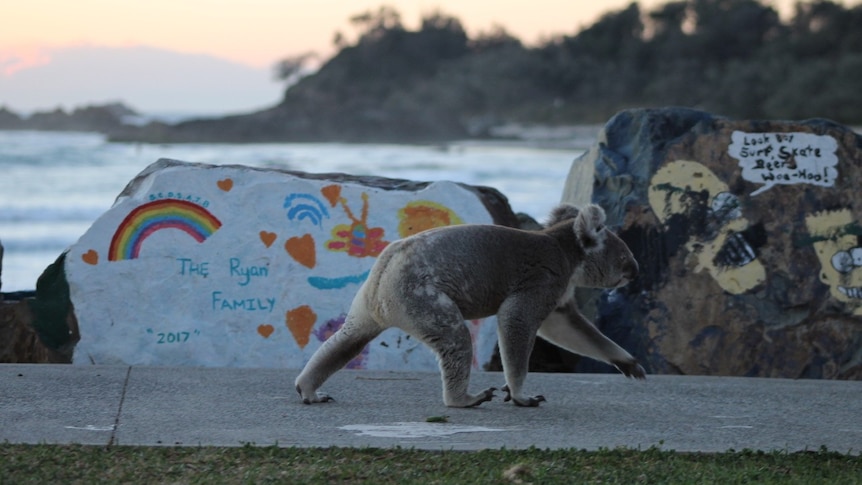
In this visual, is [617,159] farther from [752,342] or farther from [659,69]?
[659,69]

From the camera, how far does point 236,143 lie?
3179 inches

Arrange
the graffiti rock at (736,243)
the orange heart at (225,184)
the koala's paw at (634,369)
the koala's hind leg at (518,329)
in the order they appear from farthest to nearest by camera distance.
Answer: the orange heart at (225,184), the graffiti rock at (736,243), the koala's paw at (634,369), the koala's hind leg at (518,329)

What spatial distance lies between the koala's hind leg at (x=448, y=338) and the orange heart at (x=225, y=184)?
285cm

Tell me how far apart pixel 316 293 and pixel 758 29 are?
256 feet

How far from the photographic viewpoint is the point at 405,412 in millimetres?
6074

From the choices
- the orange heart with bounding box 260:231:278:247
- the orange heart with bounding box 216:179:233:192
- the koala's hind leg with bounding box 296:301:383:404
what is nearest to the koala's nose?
the koala's hind leg with bounding box 296:301:383:404

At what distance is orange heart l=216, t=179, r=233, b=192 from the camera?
8414 millimetres

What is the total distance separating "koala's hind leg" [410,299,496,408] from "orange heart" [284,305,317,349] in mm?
2307

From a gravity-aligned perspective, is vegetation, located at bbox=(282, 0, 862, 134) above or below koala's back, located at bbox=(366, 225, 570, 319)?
above

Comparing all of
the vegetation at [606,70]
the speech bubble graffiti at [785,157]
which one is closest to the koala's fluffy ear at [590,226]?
the speech bubble graffiti at [785,157]

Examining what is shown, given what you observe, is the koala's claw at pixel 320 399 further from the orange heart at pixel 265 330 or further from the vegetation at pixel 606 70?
the vegetation at pixel 606 70

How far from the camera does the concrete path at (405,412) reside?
5426 mm

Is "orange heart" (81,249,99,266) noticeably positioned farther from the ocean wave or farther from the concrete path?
the ocean wave

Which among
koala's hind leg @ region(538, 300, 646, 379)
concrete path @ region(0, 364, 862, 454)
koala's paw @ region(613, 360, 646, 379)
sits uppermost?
koala's hind leg @ region(538, 300, 646, 379)
